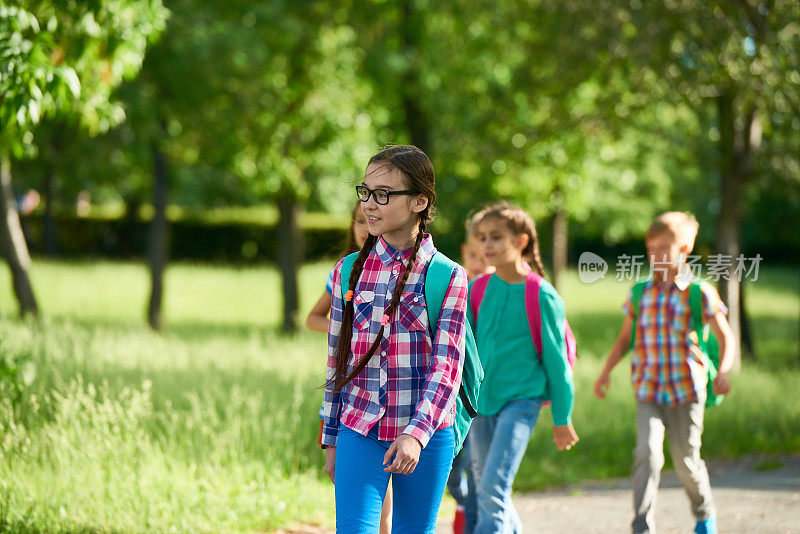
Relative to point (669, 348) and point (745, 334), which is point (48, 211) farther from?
point (669, 348)

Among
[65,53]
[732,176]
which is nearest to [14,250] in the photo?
[65,53]

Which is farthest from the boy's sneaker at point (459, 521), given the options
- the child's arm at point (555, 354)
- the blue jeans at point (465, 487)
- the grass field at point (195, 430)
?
the child's arm at point (555, 354)

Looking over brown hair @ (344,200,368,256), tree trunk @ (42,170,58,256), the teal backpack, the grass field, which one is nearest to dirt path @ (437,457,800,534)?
the grass field

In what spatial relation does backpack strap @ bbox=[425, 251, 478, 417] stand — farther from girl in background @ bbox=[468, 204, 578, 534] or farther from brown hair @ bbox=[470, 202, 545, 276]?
brown hair @ bbox=[470, 202, 545, 276]

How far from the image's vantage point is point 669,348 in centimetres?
490

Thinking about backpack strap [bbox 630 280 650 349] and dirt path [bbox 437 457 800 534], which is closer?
backpack strap [bbox 630 280 650 349]

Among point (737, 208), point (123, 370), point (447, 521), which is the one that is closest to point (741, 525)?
point (447, 521)

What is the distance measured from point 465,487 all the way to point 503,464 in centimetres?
90

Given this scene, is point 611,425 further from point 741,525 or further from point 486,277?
point 486,277

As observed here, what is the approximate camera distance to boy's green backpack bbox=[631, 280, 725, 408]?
16.1 feet

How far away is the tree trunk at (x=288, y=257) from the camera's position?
1509cm

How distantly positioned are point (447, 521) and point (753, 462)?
11.8 feet

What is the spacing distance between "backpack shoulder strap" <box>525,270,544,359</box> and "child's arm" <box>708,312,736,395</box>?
113 centimetres

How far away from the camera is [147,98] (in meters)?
12.0
